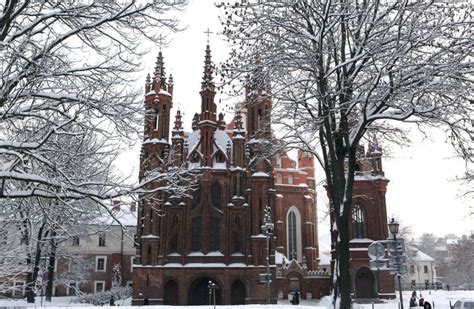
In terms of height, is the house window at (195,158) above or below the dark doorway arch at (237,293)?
above

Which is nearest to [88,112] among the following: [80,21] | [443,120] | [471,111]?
[80,21]

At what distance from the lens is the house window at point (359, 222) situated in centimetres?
3869

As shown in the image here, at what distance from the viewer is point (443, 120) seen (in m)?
11.2

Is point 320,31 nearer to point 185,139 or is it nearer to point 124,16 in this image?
point 124,16

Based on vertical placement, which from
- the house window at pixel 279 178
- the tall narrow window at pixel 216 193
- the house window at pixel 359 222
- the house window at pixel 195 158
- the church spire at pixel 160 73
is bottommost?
the house window at pixel 359 222

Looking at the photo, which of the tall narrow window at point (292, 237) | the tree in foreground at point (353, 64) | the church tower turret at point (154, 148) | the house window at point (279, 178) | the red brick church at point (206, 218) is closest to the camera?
the tree in foreground at point (353, 64)

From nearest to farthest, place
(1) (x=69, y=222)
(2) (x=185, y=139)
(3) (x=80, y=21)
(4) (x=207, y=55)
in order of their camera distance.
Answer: (3) (x=80, y=21), (1) (x=69, y=222), (2) (x=185, y=139), (4) (x=207, y=55)

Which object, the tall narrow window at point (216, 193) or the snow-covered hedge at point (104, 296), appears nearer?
the tall narrow window at point (216, 193)

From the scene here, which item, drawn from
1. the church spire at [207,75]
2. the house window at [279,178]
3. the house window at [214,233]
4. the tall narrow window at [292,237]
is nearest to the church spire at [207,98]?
the church spire at [207,75]

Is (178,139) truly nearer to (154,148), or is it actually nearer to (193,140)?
(193,140)

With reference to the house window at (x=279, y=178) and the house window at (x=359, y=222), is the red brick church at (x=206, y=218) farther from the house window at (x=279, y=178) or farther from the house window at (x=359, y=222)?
the house window at (x=279, y=178)

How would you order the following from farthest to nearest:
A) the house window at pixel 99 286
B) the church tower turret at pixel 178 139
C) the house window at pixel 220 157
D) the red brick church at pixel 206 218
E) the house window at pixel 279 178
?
the house window at pixel 99 286
the house window at pixel 279 178
the house window at pixel 220 157
the church tower turret at pixel 178 139
the red brick church at pixel 206 218

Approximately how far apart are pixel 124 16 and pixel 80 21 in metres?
1.19

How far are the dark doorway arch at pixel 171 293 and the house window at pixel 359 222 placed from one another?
15251 mm
